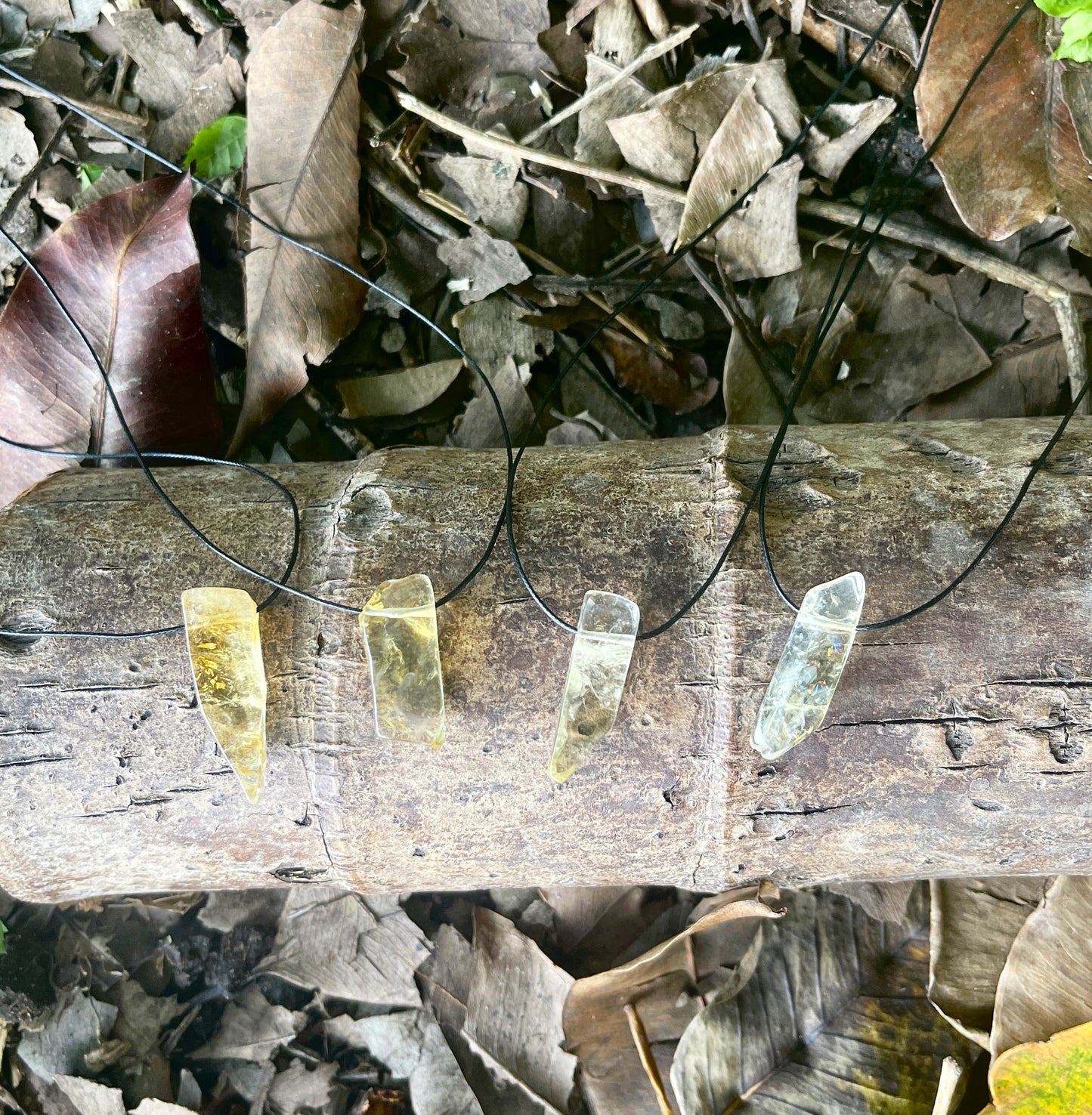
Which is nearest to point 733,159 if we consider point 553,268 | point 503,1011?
point 553,268

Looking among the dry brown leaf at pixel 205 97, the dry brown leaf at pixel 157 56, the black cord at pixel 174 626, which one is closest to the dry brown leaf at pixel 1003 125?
the black cord at pixel 174 626

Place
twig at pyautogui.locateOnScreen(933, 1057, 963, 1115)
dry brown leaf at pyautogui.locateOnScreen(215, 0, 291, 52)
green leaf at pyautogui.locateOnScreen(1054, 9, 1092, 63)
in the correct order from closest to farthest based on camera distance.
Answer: green leaf at pyautogui.locateOnScreen(1054, 9, 1092, 63), twig at pyautogui.locateOnScreen(933, 1057, 963, 1115), dry brown leaf at pyautogui.locateOnScreen(215, 0, 291, 52)

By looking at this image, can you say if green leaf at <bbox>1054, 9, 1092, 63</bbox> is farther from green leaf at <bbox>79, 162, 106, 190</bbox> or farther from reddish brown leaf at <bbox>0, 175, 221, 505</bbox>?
green leaf at <bbox>79, 162, 106, 190</bbox>

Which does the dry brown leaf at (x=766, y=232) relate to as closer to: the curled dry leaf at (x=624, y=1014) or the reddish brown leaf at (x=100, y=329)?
the reddish brown leaf at (x=100, y=329)

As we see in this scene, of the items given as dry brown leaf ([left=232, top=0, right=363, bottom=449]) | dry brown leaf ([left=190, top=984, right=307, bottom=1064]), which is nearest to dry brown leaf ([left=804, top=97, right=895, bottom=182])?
dry brown leaf ([left=232, top=0, right=363, bottom=449])

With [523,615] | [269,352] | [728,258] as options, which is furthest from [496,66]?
[523,615]

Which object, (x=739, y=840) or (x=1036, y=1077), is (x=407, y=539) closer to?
(x=739, y=840)

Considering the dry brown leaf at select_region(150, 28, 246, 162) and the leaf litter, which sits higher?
the dry brown leaf at select_region(150, 28, 246, 162)
